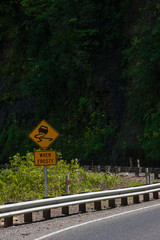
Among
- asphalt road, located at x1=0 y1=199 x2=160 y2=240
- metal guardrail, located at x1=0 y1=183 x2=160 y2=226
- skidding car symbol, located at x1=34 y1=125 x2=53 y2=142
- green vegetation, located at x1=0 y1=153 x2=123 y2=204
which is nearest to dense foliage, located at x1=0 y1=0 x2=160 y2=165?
green vegetation, located at x1=0 y1=153 x2=123 y2=204

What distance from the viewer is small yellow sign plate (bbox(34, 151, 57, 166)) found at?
13938 millimetres

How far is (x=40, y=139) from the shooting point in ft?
46.3

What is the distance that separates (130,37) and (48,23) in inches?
408

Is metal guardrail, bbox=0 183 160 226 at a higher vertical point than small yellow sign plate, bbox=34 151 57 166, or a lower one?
lower

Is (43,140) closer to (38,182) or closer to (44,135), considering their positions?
(44,135)

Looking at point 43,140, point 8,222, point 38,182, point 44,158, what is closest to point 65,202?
point 8,222

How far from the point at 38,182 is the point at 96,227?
698 centimetres

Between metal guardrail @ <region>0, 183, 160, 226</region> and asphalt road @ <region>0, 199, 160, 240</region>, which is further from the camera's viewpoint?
metal guardrail @ <region>0, 183, 160, 226</region>

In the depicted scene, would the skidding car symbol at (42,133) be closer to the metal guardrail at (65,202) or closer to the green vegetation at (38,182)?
the green vegetation at (38,182)

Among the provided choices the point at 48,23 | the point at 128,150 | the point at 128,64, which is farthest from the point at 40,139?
the point at 48,23

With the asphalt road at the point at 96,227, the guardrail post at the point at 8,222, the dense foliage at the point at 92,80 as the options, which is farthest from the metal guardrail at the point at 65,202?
the dense foliage at the point at 92,80

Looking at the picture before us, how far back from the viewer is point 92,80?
4031cm

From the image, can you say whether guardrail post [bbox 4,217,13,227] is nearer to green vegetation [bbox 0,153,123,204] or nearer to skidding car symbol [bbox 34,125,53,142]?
green vegetation [bbox 0,153,123,204]

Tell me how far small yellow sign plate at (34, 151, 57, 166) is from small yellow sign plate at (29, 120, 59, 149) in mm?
224
